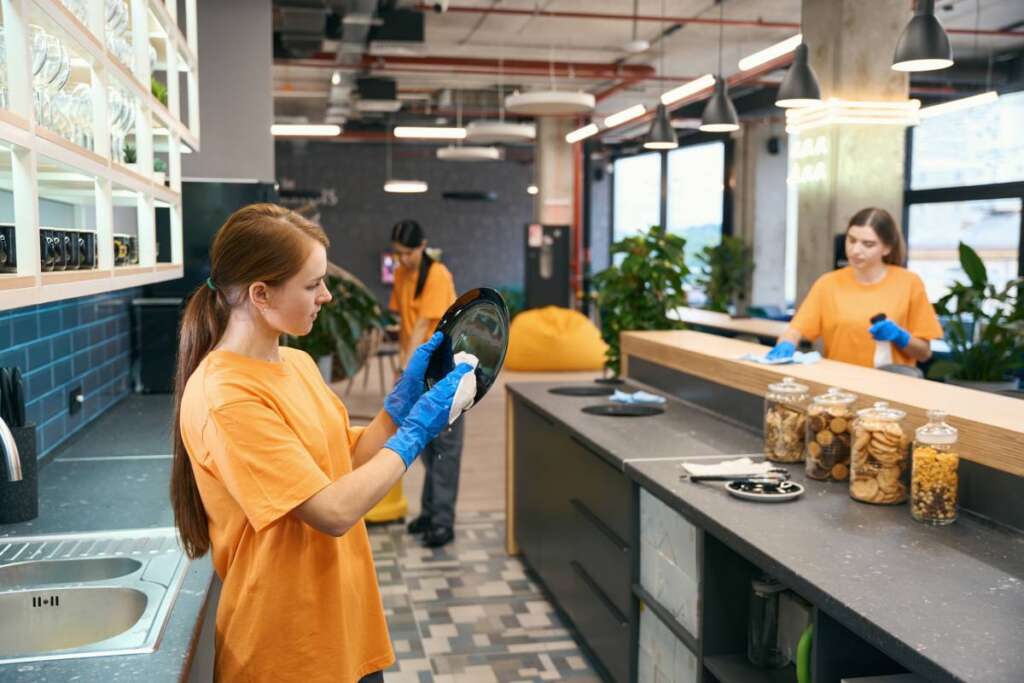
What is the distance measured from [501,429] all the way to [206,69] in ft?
12.7

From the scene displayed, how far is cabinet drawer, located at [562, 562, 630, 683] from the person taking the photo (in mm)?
3172

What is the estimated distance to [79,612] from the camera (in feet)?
6.45

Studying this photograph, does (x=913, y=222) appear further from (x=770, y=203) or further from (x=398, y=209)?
(x=398, y=209)

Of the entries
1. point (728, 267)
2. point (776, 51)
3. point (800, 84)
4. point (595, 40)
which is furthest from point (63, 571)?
point (728, 267)

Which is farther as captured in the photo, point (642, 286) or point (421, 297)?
point (421, 297)

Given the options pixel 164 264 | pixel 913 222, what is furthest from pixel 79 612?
pixel 913 222

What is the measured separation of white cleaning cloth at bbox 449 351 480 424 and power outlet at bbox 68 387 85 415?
6.42 feet

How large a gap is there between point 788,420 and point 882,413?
1.55 ft

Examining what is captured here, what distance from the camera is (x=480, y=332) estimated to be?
197 cm

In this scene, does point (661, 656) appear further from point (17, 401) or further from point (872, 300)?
point (872, 300)

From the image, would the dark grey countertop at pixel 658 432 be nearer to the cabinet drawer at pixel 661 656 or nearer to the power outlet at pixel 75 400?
the cabinet drawer at pixel 661 656

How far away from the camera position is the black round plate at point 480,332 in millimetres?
1961

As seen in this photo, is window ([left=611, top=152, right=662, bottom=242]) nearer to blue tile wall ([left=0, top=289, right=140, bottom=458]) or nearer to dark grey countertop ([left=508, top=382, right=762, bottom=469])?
dark grey countertop ([left=508, top=382, right=762, bottom=469])

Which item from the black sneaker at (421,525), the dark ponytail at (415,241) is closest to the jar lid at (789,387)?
the dark ponytail at (415,241)
